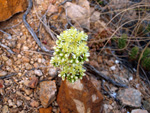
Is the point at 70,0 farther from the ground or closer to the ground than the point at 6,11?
closer to the ground

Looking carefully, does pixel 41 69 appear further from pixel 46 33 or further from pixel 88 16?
pixel 88 16

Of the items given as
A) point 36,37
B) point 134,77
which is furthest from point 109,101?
point 36,37

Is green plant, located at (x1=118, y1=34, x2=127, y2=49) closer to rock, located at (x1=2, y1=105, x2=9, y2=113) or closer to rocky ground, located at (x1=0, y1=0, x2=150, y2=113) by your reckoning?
rocky ground, located at (x1=0, y1=0, x2=150, y2=113)

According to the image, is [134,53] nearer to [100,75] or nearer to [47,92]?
[100,75]

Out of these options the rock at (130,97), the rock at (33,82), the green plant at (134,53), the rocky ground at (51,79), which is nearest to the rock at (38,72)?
the rocky ground at (51,79)

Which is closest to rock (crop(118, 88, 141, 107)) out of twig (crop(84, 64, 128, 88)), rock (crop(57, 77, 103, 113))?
twig (crop(84, 64, 128, 88))

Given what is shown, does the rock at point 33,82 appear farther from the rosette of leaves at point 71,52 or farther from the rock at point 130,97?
the rock at point 130,97

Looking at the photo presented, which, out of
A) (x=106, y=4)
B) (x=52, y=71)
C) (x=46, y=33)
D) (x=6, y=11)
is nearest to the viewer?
(x=52, y=71)

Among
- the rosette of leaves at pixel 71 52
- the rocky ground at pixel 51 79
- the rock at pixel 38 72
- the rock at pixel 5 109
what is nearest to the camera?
the rosette of leaves at pixel 71 52
